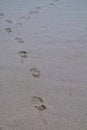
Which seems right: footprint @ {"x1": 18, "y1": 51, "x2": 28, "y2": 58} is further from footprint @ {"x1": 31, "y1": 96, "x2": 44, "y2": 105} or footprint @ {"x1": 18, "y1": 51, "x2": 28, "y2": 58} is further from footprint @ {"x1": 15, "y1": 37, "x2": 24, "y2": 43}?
footprint @ {"x1": 31, "y1": 96, "x2": 44, "y2": 105}

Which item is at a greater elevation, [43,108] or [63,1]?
[43,108]

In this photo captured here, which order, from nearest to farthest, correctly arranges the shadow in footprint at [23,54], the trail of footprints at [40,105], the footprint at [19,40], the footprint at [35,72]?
1. the trail of footprints at [40,105]
2. the footprint at [35,72]
3. the shadow in footprint at [23,54]
4. the footprint at [19,40]

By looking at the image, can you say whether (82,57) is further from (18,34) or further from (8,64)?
(18,34)

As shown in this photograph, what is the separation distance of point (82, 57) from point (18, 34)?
93 cm

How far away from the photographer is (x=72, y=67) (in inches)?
93.5

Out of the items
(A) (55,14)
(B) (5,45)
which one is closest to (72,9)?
(A) (55,14)

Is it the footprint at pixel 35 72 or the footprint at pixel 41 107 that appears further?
the footprint at pixel 35 72

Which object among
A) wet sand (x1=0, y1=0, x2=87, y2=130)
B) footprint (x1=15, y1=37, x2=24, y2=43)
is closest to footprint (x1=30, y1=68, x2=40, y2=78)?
wet sand (x1=0, y1=0, x2=87, y2=130)

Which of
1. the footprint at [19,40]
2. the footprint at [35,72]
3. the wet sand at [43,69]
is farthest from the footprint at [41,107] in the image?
the footprint at [19,40]

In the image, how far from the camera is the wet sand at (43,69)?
1.74m

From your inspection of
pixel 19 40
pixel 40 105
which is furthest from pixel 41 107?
pixel 19 40

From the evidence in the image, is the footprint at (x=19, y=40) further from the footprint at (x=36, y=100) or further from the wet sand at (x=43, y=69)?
the footprint at (x=36, y=100)

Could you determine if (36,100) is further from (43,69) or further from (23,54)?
(23,54)

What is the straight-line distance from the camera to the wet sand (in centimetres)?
174
